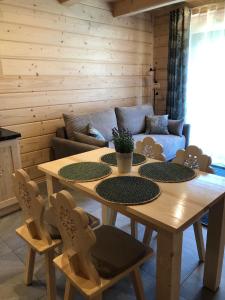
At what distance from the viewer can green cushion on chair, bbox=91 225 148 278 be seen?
3.97ft

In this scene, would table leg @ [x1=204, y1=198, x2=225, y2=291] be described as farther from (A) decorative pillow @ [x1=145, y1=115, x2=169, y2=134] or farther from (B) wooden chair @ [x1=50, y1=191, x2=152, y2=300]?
(A) decorative pillow @ [x1=145, y1=115, x2=169, y2=134]

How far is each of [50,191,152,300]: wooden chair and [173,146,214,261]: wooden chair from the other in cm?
67

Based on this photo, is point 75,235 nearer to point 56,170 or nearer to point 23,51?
point 56,170

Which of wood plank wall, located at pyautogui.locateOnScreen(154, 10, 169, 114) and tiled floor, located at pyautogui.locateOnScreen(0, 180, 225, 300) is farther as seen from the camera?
wood plank wall, located at pyautogui.locateOnScreen(154, 10, 169, 114)

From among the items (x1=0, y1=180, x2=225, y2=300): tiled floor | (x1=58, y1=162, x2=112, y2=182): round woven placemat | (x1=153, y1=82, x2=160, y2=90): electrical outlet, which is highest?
(x1=153, y1=82, x2=160, y2=90): electrical outlet

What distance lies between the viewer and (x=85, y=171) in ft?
5.51

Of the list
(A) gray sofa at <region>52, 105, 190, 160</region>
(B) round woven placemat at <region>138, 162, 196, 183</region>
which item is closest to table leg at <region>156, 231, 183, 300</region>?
(B) round woven placemat at <region>138, 162, 196, 183</region>

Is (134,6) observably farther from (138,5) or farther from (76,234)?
(76,234)

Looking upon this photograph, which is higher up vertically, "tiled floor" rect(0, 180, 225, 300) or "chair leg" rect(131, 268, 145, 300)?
"chair leg" rect(131, 268, 145, 300)

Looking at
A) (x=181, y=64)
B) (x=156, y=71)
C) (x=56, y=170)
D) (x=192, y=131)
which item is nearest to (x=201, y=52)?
(x=181, y=64)

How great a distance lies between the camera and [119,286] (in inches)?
66.4

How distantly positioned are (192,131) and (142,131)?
0.91 meters

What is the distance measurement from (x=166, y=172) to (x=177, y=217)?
20.6 inches

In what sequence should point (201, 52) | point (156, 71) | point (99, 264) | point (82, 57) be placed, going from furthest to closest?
point (156, 71) < point (201, 52) < point (82, 57) < point (99, 264)
